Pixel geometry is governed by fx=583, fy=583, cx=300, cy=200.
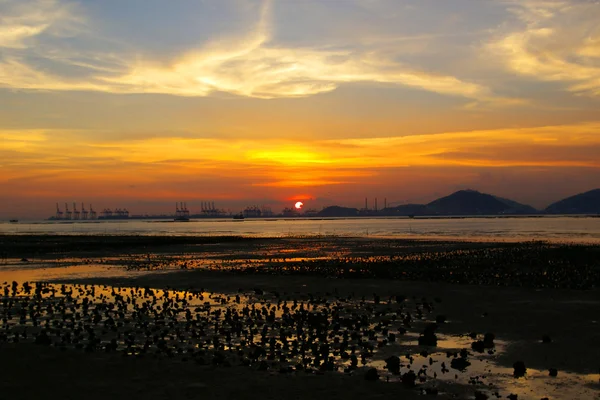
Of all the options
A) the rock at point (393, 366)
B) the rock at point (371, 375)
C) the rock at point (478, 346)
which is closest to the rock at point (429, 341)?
the rock at point (478, 346)

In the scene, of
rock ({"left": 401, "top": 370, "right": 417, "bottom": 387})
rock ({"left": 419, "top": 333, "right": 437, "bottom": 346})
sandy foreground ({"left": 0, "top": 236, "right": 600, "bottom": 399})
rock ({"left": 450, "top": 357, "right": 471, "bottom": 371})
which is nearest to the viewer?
sandy foreground ({"left": 0, "top": 236, "right": 600, "bottom": 399})

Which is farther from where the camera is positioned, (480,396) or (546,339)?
(546,339)

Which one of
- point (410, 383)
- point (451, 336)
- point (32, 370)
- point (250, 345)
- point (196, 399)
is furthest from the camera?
point (451, 336)

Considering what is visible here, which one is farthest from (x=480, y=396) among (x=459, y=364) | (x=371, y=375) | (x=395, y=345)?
(x=395, y=345)

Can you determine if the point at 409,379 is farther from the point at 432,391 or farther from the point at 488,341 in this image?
the point at 488,341

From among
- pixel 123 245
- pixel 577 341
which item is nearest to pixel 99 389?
pixel 577 341

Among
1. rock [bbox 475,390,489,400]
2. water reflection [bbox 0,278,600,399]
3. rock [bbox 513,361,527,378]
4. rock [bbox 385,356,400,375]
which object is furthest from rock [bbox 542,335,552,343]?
rock [bbox 475,390,489,400]

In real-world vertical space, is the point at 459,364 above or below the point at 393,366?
below

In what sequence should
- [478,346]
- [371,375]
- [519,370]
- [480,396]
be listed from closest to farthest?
[480,396], [371,375], [519,370], [478,346]

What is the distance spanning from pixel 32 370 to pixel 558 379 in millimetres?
13866

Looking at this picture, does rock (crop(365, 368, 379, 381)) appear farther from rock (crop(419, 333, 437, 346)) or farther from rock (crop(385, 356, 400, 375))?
rock (crop(419, 333, 437, 346))

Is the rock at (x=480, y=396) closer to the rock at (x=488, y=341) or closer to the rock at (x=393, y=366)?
the rock at (x=393, y=366)

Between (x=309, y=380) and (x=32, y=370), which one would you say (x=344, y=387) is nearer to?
(x=309, y=380)

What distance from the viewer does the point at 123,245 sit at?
100625 mm
